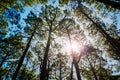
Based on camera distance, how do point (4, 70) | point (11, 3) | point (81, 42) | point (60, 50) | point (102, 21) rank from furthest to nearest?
point (4, 70)
point (60, 50)
point (81, 42)
point (102, 21)
point (11, 3)

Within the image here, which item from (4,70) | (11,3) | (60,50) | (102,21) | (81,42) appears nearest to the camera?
(11,3)

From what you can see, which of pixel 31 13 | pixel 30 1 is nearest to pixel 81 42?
pixel 31 13

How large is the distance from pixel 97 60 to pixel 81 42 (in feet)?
24.7

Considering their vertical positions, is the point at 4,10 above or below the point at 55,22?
above

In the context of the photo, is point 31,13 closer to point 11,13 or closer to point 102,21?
point 11,13

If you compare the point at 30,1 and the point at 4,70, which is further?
the point at 4,70

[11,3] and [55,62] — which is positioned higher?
[11,3]

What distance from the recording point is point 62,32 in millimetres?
27391

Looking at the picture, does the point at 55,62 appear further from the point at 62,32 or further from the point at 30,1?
the point at 30,1

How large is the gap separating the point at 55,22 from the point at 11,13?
10494mm

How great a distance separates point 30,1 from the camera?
1769 centimetres

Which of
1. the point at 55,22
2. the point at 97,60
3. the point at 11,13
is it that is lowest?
the point at 97,60

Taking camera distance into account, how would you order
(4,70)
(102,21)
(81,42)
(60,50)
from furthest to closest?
1. (4,70)
2. (60,50)
3. (81,42)
4. (102,21)

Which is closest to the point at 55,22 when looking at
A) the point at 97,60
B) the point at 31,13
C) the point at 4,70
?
the point at 31,13
